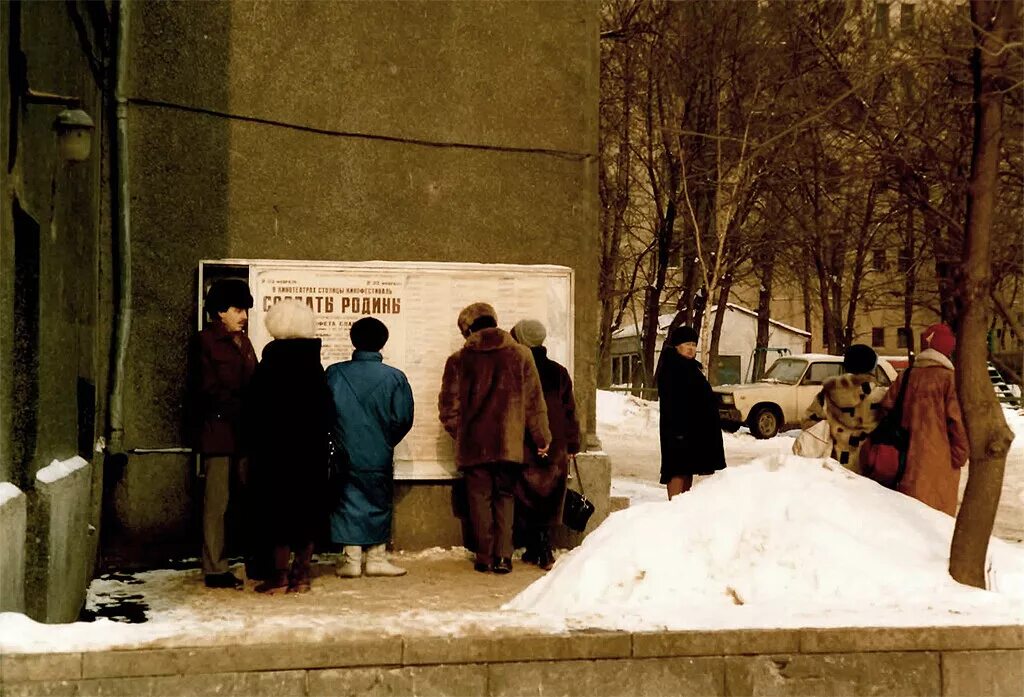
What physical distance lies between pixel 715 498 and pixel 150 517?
3.92m

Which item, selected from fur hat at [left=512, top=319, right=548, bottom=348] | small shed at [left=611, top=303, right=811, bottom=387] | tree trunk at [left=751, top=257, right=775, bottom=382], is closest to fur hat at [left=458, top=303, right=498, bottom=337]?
fur hat at [left=512, top=319, right=548, bottom=348]

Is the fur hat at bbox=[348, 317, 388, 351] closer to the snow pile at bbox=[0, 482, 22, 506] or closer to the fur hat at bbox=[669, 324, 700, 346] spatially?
the fur hat at bbox=[669, 324, 700, 346]

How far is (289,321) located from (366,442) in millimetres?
964

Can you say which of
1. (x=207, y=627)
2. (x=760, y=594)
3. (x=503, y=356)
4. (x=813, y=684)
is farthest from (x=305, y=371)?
(x=813, y=684)

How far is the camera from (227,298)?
24.4ft

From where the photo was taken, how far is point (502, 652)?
16.5 feet

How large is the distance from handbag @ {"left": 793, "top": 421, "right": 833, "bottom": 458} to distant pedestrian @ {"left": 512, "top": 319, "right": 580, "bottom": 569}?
1527 mm

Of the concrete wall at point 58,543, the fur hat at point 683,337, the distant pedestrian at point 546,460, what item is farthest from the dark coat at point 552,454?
the concrete wall at point 58,543

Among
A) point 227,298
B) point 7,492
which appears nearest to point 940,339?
point 227,298

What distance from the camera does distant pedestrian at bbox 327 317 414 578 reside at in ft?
25.0

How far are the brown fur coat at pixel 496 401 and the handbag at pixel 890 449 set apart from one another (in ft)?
6.80

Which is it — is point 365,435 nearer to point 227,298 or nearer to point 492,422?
point 492,422

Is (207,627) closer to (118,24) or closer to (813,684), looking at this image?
(813,684)

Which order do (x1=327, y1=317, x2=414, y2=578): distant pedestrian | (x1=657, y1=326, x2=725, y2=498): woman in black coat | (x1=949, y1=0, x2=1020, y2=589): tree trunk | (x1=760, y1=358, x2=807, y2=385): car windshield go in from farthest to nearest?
(x1=760, y1=358, x2=807, y2=385): car windshield
(x1=657, y1=326, x2=725, y2=498): woman in black coat
(x1=327, y1=317, x2=414, y2=578): distant pedestrian
(x1=949, y1=0, x2=1020, y2=589): tree trunk
